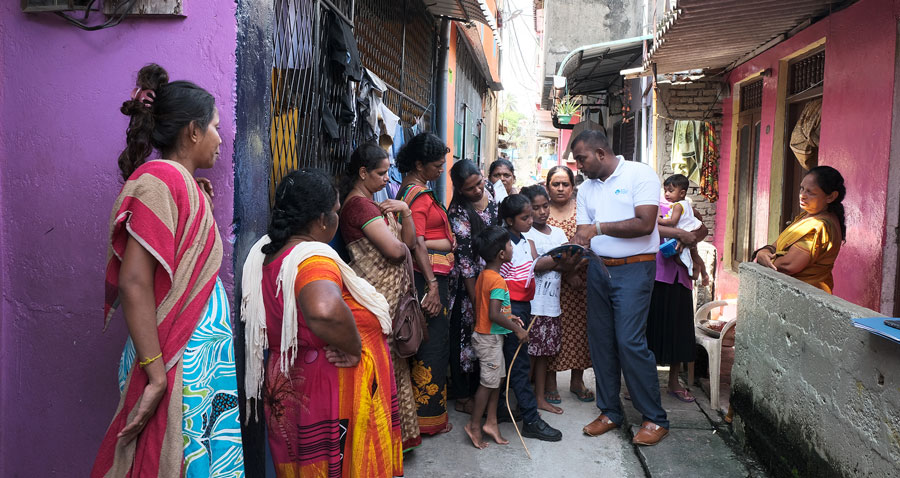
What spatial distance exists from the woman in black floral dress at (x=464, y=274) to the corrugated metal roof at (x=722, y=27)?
7.31ft

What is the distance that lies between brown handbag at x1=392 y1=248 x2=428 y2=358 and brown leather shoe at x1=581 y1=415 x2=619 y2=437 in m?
1.46

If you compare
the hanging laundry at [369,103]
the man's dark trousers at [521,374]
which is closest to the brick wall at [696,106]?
the hanging laundry at [369,103]

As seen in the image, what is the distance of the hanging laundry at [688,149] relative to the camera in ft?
29.8

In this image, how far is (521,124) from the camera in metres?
70.5

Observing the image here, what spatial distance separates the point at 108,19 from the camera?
2.62 meters

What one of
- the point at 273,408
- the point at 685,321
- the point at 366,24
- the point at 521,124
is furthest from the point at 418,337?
the point at 521,124

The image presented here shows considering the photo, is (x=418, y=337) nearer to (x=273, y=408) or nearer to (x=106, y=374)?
(x=273, y=408)

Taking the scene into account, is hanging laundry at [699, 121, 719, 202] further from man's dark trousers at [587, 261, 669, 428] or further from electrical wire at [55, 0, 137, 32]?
electrical wire at [55, 0, 137, 32]

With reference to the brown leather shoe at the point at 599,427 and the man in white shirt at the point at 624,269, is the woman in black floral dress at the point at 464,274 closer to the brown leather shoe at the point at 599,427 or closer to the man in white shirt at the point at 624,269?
the man in white shirt at the point at 624,269

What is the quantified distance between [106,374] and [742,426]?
3.48 m

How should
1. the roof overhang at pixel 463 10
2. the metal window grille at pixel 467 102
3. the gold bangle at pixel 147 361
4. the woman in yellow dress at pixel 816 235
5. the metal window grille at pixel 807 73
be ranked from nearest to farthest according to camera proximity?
1. the gold bangle at pixel 147 361
2. the woman in yellow dress at pixel 816 235
3. the metal window grille at pixel 807 73
4. the roof overhang at pixel 463 10
5. the metal window grille at pixel 467 102

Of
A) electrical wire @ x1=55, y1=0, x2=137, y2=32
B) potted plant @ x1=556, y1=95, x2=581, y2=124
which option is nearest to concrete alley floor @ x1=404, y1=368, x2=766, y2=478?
electrical wire @ x1=55, y1=0, x2=137, y2=32

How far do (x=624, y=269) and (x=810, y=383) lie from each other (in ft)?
4.38

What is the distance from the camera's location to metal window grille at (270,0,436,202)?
336 cm
